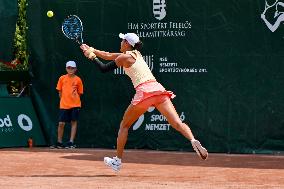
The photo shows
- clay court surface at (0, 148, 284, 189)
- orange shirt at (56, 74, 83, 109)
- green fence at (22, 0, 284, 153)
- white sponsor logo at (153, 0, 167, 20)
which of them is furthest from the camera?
orange shirt at (56, 74, 83, 109)

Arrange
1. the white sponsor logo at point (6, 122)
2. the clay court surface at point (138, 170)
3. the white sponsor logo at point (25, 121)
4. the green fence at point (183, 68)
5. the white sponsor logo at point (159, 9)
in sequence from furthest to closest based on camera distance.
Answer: the white sponsor logo at point (25, 121)
the white sponsor logo at point (6, 122)
the white sponsor logo at point (159, 9)
the green fence at point (183, 68)
the clay court surface at point (138, 170)

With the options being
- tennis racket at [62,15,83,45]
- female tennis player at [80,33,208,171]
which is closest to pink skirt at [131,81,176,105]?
female tennis player at [80,33,208,171]

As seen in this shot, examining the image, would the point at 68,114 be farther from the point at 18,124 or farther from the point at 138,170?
the point at 138,170

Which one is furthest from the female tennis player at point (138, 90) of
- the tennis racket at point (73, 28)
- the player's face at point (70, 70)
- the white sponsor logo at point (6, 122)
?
the white sponsor logo at point (6, 122)

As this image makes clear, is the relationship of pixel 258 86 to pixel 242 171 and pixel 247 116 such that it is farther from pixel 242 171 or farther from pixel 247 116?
pixel 242 171

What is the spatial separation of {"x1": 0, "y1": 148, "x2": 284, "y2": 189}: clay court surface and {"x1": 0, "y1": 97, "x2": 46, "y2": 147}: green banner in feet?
3.31

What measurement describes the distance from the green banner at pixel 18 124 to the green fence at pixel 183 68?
29 centimetres

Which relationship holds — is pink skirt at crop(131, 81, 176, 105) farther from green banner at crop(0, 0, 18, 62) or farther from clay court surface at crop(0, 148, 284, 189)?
green banner at crop(0, 0, 18, 62)

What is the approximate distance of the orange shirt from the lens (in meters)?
16.3

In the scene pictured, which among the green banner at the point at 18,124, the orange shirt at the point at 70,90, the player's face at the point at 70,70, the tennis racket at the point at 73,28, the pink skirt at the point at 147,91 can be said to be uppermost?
the tennis racket at the point at 73,28

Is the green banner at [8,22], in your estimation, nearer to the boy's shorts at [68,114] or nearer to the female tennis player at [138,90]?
the boy's shorts at [68,114]

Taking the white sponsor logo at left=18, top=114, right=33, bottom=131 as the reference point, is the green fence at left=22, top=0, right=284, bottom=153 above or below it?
above

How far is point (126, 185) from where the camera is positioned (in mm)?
9453

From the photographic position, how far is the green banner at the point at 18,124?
16.4m
